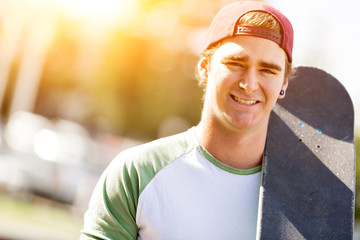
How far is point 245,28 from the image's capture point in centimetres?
268

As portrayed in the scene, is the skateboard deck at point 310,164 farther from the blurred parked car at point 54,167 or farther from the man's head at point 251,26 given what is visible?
the blurred parked car at point 54,167

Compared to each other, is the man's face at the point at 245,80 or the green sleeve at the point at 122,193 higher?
the man's face at the point at 245,80

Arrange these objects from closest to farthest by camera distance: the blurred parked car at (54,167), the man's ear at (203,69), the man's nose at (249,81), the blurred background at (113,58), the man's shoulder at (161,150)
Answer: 1. the man's nose at (249,81)
2. the man's shoulder at (161,150)
3. the man's ear at (203,69)
4. the blurred parked car at (54,167)
5. the blurred background at (113,58)

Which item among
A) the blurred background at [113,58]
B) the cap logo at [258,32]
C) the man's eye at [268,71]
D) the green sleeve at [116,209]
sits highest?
the blurred background at [113,58]

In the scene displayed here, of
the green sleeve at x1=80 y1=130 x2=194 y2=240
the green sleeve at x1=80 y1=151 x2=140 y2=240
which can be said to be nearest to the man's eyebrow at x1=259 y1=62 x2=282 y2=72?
the green sleeve at x1=80 y1=130 x2=194 y2=240

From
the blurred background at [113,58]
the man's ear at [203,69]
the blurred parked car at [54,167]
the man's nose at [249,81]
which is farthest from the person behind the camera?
the blurred background at [113,58]

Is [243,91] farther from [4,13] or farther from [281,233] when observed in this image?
[4,13]

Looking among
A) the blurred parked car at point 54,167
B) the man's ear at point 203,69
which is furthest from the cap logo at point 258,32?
the blurred parked car at point 54,167

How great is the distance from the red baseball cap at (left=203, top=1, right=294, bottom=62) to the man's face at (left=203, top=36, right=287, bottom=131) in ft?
0.10

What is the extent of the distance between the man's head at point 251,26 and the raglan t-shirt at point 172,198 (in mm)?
541

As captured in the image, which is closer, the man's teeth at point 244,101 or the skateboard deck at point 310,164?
the man's teeth at point 244,101

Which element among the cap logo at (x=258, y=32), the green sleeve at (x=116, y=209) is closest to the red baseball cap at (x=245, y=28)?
the cap logo at (x=258, y=32)

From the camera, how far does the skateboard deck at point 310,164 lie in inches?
111

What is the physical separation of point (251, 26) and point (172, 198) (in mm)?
881
